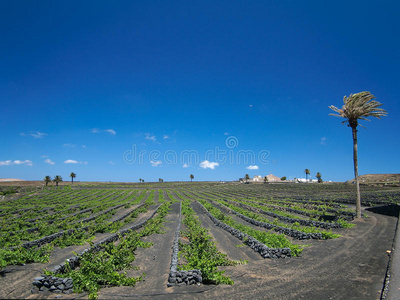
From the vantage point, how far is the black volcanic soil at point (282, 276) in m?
10.8

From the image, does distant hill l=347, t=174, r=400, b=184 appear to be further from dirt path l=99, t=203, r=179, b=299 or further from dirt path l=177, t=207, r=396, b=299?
dirt path l=99, t=203, r=179, b=299

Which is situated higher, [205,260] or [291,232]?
[205,260]

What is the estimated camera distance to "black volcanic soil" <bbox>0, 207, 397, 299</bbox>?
35.3 feet

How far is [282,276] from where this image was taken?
12.9 m

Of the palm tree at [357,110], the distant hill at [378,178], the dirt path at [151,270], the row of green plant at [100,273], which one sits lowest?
the dirt path at [151,270]

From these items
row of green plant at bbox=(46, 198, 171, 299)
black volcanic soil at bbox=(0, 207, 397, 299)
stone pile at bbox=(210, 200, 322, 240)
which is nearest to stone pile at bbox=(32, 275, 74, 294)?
row of green plant at bbox=(46, 198, 171, 299)

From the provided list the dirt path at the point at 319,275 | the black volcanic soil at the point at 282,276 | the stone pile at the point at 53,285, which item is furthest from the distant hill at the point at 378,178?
the stone pile at the point at 53,285

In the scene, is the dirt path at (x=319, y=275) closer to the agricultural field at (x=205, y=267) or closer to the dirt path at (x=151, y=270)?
the agricultural field at (x=205, y=267)

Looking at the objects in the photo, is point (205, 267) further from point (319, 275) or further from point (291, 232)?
point (291, 232)

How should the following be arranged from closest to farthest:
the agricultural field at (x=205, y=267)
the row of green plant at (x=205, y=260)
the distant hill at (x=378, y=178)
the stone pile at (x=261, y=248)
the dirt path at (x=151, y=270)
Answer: the agricultural field at (x=205, y=267)
the dirt path at (x=151, y=270)
the row of green plant at (x=205, y=260)
the stone pile at (x=261, y=248)
the distant hill at (x=378, y=178)

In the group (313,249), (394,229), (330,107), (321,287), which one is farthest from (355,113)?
(321,287)

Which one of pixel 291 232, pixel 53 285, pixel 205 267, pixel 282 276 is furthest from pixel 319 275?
pixel 53 285

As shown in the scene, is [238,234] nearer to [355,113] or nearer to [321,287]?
[321,287]

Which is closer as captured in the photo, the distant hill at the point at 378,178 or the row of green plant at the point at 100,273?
the row of green plant at the point at 100,273
